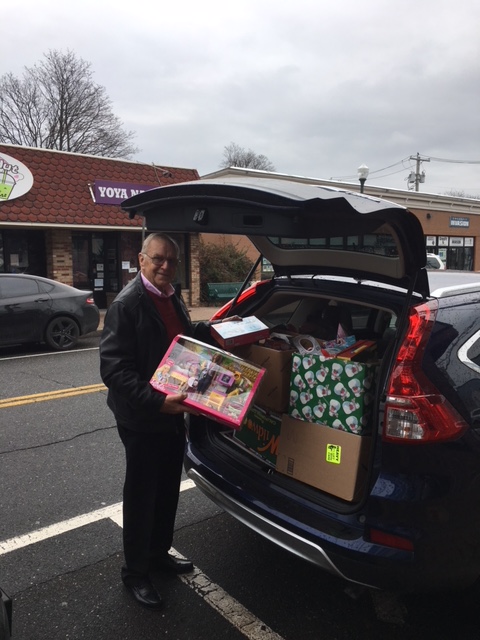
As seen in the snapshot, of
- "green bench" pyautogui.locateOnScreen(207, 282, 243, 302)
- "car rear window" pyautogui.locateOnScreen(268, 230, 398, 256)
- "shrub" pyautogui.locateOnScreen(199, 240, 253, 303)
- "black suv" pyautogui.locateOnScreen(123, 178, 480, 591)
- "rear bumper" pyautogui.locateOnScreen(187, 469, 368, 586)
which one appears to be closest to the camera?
"black suv" pyautogui.locateOnScreen(123, 178, 480, 591)

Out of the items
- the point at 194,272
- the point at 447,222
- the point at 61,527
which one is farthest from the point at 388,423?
the point at 447,222

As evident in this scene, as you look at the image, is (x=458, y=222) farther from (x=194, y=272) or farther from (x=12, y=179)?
(x=12, y=179)

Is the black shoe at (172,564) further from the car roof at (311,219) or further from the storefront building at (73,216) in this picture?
the storefront building at (73,216)

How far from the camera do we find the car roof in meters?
2.06

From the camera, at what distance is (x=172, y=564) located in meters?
2.86

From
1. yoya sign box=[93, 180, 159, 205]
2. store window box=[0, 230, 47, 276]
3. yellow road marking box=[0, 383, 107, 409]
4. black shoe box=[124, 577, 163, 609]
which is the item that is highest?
yoya sign box=[93, 180, 159, 205]

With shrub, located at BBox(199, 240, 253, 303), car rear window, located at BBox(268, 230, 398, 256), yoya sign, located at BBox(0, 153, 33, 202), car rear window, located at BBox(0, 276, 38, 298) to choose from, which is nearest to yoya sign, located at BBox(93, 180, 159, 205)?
yoya sign, located at BBox(0, 153, 33, 202)

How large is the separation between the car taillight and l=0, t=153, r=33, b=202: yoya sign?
12892 mm

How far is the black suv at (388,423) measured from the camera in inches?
80.4

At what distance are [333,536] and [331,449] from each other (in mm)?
416

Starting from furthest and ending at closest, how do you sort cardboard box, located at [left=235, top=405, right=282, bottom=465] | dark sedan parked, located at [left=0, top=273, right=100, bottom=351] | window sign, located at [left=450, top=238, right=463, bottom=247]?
window sign, located at [left=450, top=238, right=463, bottom=247] < dark sedan parked, located at [left=0, top=273, right=100, bottom=351] < cardboard box, located at [left=235, top=405, right=282, bottom=465]

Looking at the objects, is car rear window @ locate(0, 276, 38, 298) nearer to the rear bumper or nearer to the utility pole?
the rear bumper

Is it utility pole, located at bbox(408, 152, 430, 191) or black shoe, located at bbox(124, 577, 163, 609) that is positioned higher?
utility pole, located at bbox(408, 152, 430, 191)

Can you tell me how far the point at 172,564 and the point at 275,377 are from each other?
45.7 inches
